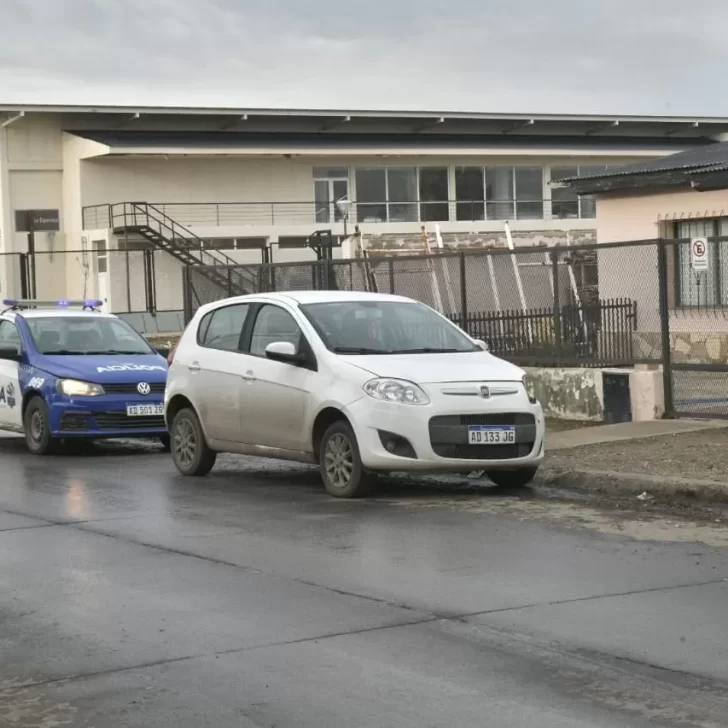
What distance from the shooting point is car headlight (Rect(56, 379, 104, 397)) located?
16.7 meters

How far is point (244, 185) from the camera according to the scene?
54.1 metres

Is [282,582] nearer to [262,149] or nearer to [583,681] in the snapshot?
[583,681]

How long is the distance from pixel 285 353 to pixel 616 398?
577cm

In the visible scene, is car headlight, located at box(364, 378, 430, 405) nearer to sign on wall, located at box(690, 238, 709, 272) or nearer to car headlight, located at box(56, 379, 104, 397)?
sign on wall, located at box(690, 238, 709, 272)

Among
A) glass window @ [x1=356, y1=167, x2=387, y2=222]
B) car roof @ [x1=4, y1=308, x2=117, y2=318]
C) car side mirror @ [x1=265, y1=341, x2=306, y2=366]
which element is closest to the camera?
car side mirror @ [x1=265, y1=341, x2=306, y2=366]

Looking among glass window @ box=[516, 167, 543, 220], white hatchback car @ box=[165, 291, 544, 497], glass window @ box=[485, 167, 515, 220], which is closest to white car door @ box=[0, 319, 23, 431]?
white hatchback car @ box=[165, 291, 544, 497]

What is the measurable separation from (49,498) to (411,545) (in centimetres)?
435

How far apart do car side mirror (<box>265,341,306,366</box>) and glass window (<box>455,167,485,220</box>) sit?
45649 mm

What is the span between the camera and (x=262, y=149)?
52.7m

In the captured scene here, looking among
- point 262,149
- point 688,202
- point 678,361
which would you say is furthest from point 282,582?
point 262,149

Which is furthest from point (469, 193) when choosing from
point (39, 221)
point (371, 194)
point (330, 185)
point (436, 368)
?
point (436, 368)

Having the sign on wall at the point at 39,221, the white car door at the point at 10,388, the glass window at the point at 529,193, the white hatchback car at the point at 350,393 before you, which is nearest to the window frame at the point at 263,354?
the white hatchback car at the point at 350,393

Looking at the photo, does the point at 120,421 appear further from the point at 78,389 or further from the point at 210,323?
the point at 210,323

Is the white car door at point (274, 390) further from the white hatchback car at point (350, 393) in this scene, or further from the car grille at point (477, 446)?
the car grille at point (477, 446)
